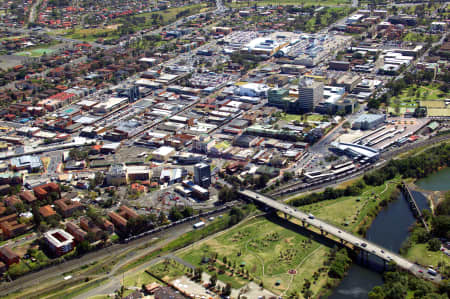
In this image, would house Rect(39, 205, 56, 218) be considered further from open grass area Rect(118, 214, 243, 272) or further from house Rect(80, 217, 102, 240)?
open grass area Rect(118, 214, 243, 272)

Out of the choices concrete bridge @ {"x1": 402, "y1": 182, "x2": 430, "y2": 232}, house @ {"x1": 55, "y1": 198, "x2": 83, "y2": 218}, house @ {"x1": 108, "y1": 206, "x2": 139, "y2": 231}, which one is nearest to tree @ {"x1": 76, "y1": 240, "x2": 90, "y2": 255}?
house @ {"x1": 108, "y1": 206, "x2": 139, "y2": 231}

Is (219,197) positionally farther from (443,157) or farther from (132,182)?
(443,157)

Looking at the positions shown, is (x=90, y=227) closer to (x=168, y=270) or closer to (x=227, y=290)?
(x=168, y=270)

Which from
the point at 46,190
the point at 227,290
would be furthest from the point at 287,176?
the point at 46,190

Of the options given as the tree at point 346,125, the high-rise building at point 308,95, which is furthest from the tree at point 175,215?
the high-rise building at point 308,95

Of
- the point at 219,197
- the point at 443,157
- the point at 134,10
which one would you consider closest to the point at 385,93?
the point at 443,157

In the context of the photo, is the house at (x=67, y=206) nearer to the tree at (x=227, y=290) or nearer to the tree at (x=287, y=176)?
the tree at (x=227, y=290)
